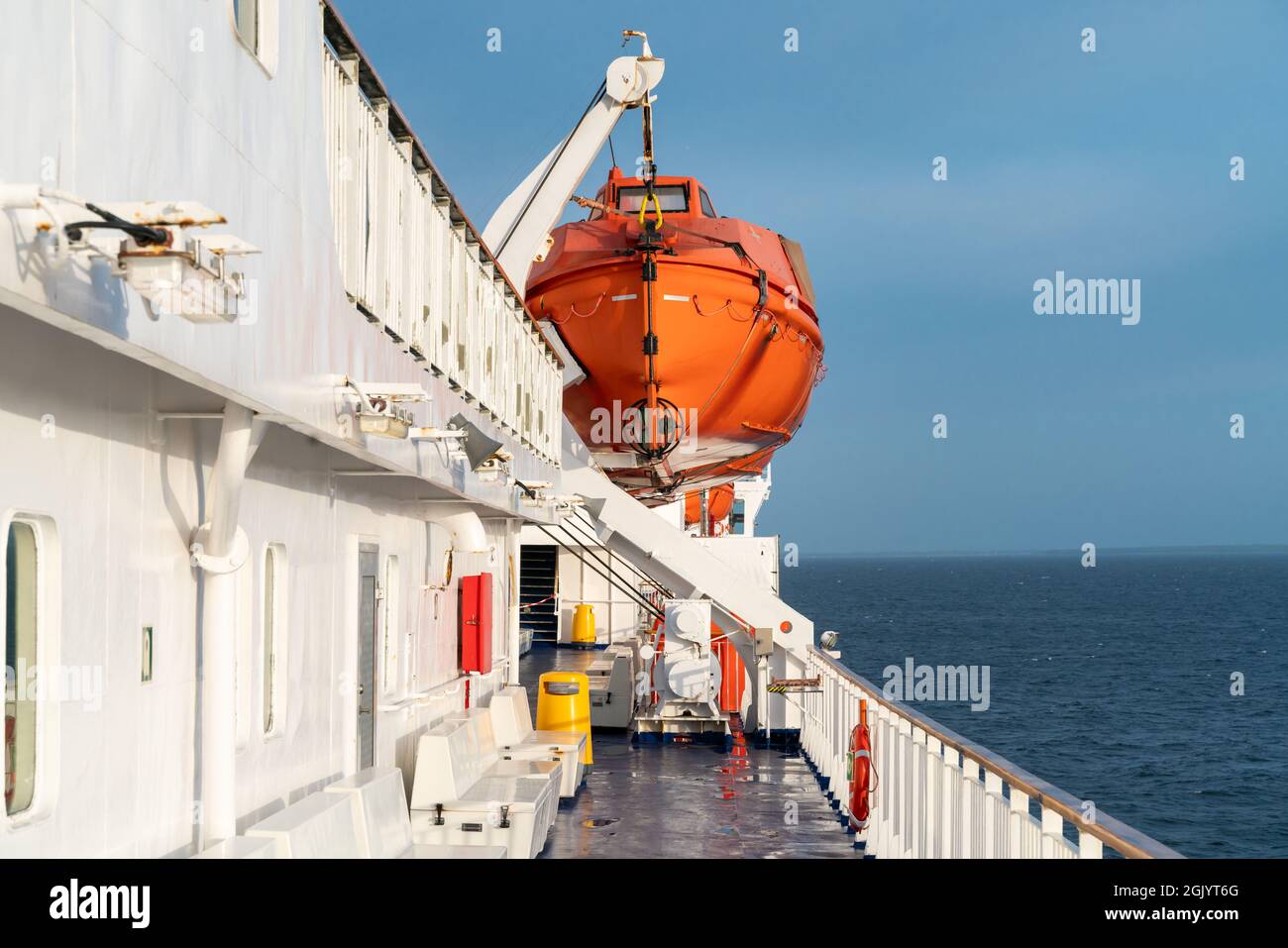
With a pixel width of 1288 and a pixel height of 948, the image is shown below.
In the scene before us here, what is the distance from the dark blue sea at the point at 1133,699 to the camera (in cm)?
2250

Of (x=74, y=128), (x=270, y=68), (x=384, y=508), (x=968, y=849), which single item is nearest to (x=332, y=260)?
(x=270, y=68)

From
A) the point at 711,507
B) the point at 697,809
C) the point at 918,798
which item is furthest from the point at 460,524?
the point at 711,507

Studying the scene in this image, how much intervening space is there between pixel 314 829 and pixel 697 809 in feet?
16.0

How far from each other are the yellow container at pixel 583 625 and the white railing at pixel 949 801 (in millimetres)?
14836

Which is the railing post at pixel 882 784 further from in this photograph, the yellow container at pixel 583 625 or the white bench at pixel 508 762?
the yellow container at pixel 583 625

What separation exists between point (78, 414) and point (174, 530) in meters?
0.73

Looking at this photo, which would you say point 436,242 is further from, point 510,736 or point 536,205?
point 536,205

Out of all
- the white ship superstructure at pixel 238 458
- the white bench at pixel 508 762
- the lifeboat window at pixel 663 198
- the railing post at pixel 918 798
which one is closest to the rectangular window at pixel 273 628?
the white ship superstructure at pixel 238 458

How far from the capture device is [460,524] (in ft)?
26.3

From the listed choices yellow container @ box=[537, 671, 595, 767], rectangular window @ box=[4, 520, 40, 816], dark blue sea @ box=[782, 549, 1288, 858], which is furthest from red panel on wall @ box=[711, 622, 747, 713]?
rectangular window @ box=[4, 520, 40, 816]

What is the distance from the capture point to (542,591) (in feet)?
92.7

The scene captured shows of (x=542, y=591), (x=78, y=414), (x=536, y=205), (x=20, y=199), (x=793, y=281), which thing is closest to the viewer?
(x=20, y=199)

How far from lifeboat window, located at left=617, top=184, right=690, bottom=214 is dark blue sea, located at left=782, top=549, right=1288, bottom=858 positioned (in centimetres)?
1197

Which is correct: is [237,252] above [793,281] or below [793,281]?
below
